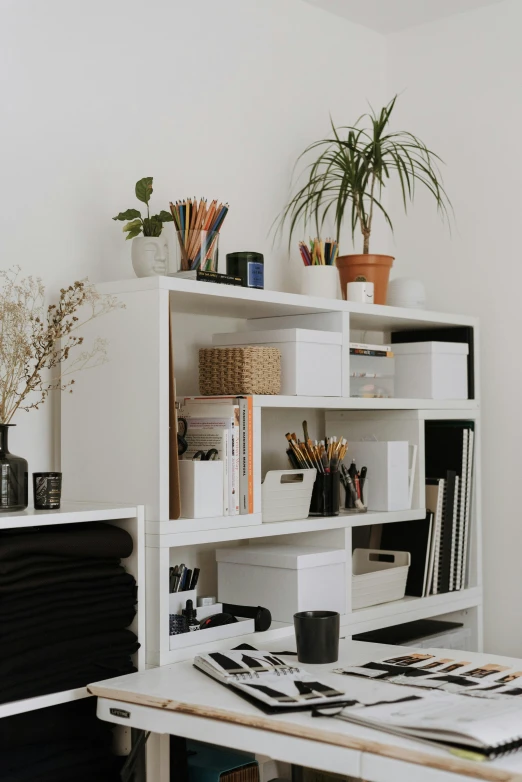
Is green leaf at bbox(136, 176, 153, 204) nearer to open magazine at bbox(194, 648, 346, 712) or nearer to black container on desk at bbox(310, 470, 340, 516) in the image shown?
black container on desk at bbox(310, 470, 340, 516)

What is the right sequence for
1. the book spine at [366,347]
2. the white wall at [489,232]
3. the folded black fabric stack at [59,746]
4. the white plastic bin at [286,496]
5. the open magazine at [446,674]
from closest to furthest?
the open magazine at [446,674] → the folded black fabric stack at [59,746] → the white plastic bin at [286,496] → the book spine at [366,347] → the white wall at [489,232]

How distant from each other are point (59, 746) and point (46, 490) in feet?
1.65

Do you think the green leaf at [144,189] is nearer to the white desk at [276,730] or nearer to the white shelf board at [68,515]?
Result: the white shelf board at [68,515]

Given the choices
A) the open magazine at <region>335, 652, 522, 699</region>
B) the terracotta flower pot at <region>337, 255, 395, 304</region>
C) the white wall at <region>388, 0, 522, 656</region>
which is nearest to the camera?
the open magazine at <region>335, 652, 522, 699</region>

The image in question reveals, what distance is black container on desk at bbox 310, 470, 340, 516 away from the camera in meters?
2.44

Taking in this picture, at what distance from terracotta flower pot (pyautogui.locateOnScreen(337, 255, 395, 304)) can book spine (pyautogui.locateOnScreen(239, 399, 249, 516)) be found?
727 millimetres

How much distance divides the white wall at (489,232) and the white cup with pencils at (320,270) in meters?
0.65

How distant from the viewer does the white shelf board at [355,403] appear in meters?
2.26

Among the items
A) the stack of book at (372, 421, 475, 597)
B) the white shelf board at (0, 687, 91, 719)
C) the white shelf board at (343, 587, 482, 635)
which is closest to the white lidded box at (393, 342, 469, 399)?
the stack of book at (372, 421, 475, 597)

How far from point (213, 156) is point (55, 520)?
1258 millimetres

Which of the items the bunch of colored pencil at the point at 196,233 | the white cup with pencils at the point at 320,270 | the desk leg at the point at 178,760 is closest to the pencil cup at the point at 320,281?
the white cup with pencils at the point at 320,270

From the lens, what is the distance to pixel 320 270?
8.61 feet

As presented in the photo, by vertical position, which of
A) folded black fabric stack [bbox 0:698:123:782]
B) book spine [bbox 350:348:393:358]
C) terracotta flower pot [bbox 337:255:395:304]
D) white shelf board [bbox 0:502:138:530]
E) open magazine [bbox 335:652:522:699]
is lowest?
folded black fabric stack [bbox 0:698:123:782]

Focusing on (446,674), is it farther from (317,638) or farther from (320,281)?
(320,281)
